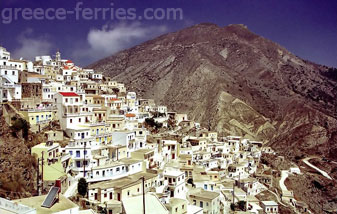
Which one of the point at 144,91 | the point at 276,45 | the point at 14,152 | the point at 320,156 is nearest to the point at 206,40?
the point at 276,45

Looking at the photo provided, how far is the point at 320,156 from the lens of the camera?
7031cm

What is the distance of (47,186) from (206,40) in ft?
501

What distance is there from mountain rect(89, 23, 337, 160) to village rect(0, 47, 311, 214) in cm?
3104

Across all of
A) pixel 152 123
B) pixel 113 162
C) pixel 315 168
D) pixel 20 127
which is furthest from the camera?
pixel 315 168

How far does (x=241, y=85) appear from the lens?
339 ft

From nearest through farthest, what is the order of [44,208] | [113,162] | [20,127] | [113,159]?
[44,208] → [20,127] → [113,162] → [113,159]

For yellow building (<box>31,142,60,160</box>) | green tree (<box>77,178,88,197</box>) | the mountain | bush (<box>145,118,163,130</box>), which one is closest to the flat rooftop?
green tree (<box>77,178,88,197</box>)

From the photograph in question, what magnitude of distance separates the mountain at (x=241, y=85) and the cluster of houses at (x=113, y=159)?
3543 cm

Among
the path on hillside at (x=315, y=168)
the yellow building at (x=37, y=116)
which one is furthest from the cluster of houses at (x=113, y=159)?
the path on hillside at (x=315, y=168)

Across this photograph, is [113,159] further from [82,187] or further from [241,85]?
[241,85]

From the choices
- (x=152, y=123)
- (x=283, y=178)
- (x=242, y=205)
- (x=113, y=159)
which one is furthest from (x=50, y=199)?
(x=283, y=178)

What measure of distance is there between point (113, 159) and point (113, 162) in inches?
33.0

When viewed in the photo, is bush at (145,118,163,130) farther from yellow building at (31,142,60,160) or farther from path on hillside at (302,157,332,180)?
path on hillside at (302,157,332,180)

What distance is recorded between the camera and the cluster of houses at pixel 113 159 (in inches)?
915
